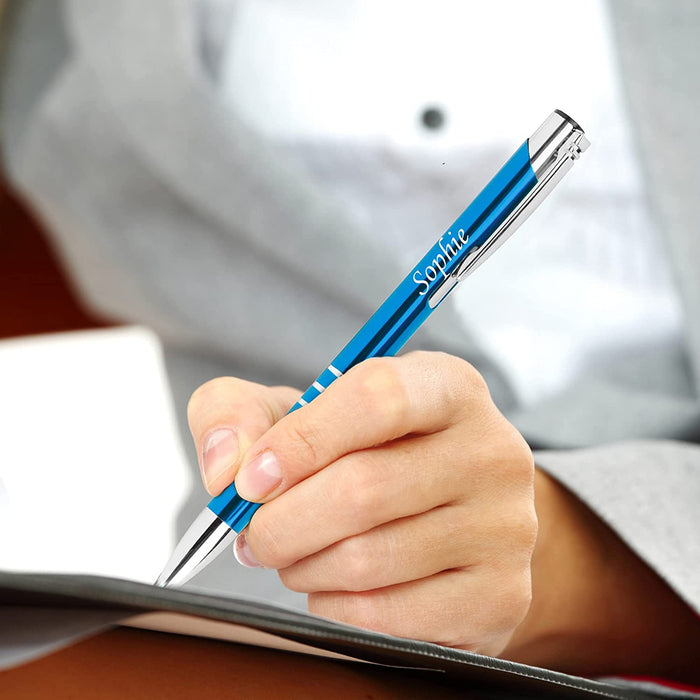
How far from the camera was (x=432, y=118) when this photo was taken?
29 cm

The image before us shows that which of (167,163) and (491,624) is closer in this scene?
(491,624)

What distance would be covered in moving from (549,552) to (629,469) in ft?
0.13

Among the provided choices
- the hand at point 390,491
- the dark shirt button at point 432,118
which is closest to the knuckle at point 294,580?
the hand at point 390,491

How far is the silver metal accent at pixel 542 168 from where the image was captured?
0.41 feet

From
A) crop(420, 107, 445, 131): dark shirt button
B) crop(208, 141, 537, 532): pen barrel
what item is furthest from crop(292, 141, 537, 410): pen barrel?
crop(420, 107, 445, 131): dark shirt button

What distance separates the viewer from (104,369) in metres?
0.29

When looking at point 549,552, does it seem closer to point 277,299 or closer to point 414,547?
point 414,547

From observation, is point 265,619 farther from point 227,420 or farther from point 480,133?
point 480,133

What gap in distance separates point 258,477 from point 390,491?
0.07ft

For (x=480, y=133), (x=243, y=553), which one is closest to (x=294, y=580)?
(x=243, y=553)

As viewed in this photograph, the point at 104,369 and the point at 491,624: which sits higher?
the point at 491,624

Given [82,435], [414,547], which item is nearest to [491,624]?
[414,547]

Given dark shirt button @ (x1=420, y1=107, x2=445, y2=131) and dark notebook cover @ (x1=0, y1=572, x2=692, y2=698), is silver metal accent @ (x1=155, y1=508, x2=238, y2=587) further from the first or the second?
dark shirt button @ (x1=420, y1=107, x2=445, y2=131)

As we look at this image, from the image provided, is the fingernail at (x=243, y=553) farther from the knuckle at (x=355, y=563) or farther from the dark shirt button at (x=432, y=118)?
the dark shirt button at (x=432, y=118)
